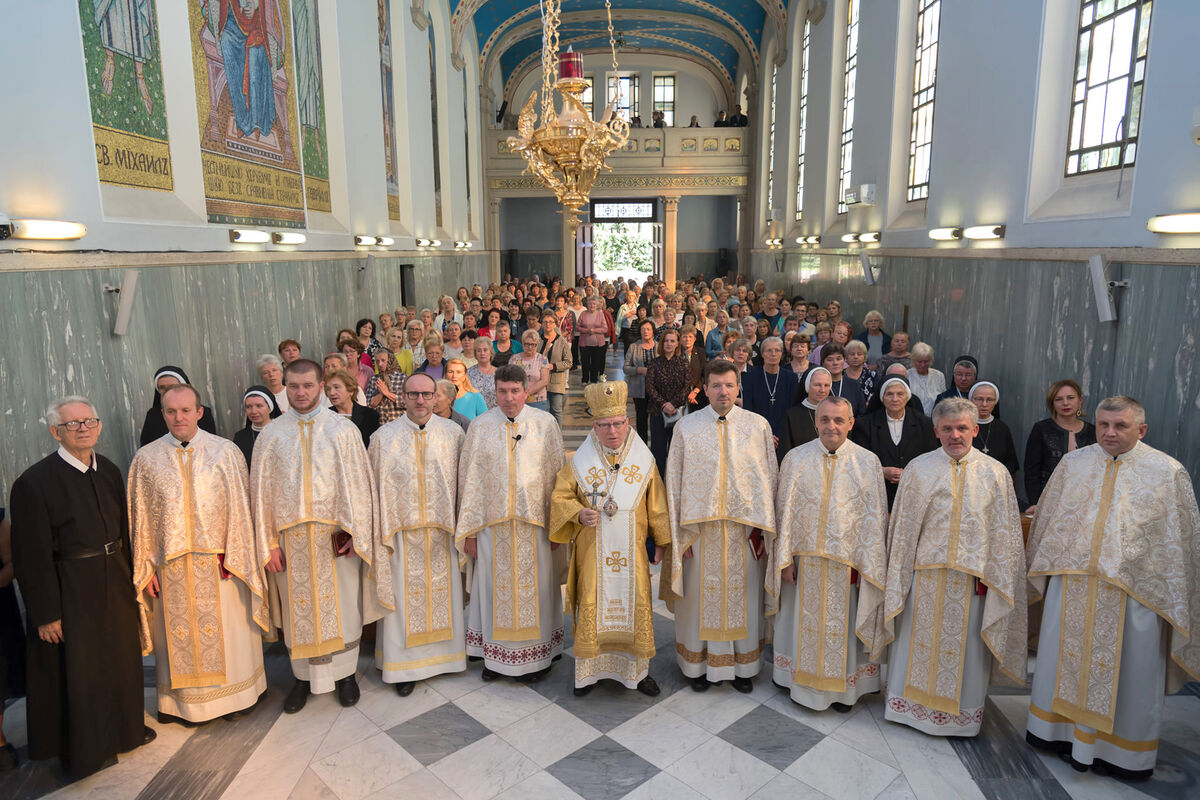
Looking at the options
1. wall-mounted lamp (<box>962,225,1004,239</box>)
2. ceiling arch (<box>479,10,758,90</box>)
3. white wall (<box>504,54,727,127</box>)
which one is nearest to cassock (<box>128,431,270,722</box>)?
wall-mounted lamp (<box>962,225,1004,239</box>)

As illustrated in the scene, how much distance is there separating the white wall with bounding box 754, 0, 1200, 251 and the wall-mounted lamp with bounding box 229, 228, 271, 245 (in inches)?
286

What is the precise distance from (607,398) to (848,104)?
37.7 feet

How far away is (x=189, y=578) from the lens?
3785mm

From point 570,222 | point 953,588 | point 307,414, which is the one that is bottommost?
point 953,588

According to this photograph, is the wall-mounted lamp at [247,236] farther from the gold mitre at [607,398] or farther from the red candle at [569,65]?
the gold mitre at [607,398]

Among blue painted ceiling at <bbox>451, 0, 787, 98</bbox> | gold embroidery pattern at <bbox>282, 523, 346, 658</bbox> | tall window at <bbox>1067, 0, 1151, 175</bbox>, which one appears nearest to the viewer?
gold embroidery pattern at <bbox>282, 523, 346, 658</bbox>

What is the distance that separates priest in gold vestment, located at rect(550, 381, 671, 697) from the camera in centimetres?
404

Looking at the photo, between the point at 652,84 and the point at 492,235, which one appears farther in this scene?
the point at 652,84

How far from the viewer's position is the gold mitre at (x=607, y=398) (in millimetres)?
3926

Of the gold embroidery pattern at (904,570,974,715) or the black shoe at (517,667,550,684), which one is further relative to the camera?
the black shoe at (517,667,550,684)

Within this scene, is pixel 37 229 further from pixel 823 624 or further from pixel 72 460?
pixel 823 624

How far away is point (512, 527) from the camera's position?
423 cm

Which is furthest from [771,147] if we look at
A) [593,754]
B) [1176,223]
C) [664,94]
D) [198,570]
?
[198,570]

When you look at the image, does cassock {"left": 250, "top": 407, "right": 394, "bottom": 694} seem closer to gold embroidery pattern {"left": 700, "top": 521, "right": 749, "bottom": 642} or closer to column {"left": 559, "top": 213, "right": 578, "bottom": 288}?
gold embroidery pattern {"left": 700, "top": 521, "right": 749, "bottom": 642}
